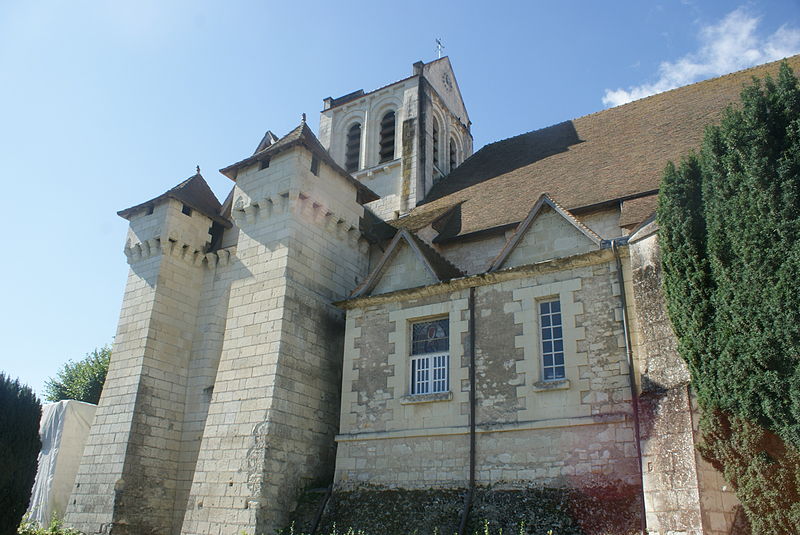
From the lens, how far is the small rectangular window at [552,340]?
10.6 metres

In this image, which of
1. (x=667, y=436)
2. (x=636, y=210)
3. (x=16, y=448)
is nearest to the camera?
(x=667, y=436)

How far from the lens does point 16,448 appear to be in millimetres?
10383

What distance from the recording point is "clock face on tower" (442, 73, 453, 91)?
2392cm

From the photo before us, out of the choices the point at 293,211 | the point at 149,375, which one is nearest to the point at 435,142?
the point at 293,211

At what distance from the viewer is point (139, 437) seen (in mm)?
13625

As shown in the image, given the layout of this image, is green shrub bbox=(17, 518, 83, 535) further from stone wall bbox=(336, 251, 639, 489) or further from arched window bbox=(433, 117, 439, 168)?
arched window bbox=(433, 117, 439, 168)

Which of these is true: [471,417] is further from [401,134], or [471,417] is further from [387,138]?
[387,138]

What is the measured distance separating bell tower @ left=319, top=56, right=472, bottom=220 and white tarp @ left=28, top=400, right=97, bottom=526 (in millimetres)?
9893

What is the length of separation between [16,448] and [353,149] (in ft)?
48.6

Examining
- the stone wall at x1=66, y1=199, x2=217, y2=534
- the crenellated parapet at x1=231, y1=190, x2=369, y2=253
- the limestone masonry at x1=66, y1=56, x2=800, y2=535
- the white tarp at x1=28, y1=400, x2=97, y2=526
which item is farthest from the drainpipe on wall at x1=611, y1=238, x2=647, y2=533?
the white tarp at x1=28, y1=400, x2=97, y2=526

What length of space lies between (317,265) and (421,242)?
2.37m

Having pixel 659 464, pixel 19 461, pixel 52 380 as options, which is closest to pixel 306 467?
pixel 19 461

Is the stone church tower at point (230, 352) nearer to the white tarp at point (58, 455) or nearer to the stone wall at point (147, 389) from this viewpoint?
the stone wall at point (147, 389)

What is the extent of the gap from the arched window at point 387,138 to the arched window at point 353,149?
0.88m
